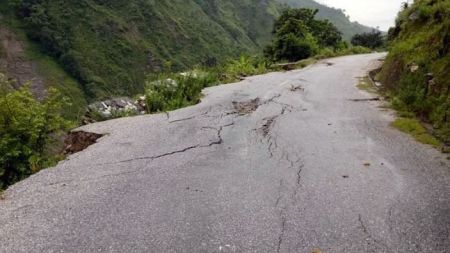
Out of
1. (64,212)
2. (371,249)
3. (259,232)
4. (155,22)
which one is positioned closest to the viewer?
(371,249)

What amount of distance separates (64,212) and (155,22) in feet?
362

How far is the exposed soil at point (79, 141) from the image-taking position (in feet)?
25.3

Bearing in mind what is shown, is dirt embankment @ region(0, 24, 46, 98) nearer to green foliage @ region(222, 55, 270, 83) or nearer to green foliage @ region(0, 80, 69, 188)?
green foliage @ region(222, 55, 270, 83)

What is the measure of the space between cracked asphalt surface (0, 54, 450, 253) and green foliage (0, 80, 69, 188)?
0.74 meters

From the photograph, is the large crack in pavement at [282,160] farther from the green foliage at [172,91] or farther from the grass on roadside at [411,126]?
the green foliage at [172,91]

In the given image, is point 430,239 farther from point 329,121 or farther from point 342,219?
point 329,121

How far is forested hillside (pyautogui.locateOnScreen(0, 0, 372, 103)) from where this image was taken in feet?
296

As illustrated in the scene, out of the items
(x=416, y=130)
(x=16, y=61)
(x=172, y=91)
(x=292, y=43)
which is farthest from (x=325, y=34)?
(x=16, y=61)

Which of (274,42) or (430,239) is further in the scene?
(274,42)

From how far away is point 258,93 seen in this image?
11.7 meters

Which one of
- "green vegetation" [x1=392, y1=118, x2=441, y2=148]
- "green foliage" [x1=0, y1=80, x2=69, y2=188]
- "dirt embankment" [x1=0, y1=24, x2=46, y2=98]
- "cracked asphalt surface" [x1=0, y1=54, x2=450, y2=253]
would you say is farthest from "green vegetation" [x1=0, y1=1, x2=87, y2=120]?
"green vegetation" [x1=392, y1=118, x2=441, y2=148]

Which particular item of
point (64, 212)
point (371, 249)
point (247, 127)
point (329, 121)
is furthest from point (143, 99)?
point (371, 249)

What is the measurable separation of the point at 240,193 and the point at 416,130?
403 cm

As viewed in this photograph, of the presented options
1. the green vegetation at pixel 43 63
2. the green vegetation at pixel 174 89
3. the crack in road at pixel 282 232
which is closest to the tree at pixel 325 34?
the green vegetation at pixel 174 89
